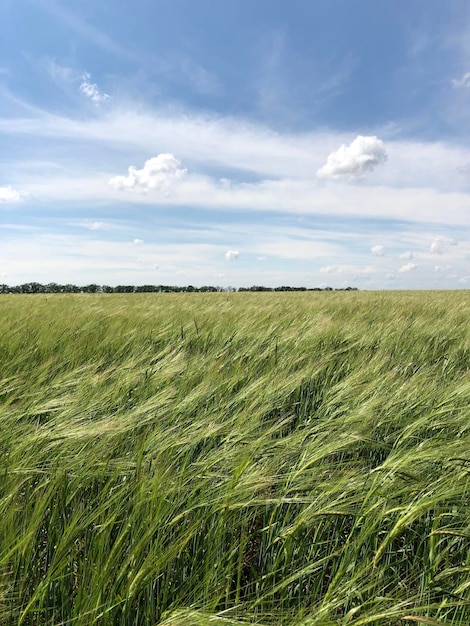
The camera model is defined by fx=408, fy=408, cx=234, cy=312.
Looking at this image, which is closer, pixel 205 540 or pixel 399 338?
pixel 205 540

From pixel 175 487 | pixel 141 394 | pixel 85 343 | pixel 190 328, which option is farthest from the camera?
pixel 190 328

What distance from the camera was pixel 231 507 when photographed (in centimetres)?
110

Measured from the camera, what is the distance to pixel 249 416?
166 cm

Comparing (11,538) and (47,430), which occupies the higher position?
(47,430)

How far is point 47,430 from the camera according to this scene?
1.55 m

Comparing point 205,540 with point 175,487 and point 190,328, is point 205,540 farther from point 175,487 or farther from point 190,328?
point 190,328

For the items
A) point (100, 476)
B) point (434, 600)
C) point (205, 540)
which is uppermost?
point (100, 476)

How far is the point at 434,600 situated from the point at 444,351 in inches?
109

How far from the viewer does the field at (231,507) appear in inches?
38.7

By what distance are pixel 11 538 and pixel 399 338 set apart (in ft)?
10.9

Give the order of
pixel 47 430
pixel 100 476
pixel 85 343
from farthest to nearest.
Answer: pixel 85 343, pixel 47 430, pixel 100 476

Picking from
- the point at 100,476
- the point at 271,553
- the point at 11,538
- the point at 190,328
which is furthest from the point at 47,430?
the point at 190,328

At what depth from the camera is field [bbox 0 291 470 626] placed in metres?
0.98

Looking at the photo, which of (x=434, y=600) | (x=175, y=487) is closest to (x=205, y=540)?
(x=175, y=487)
